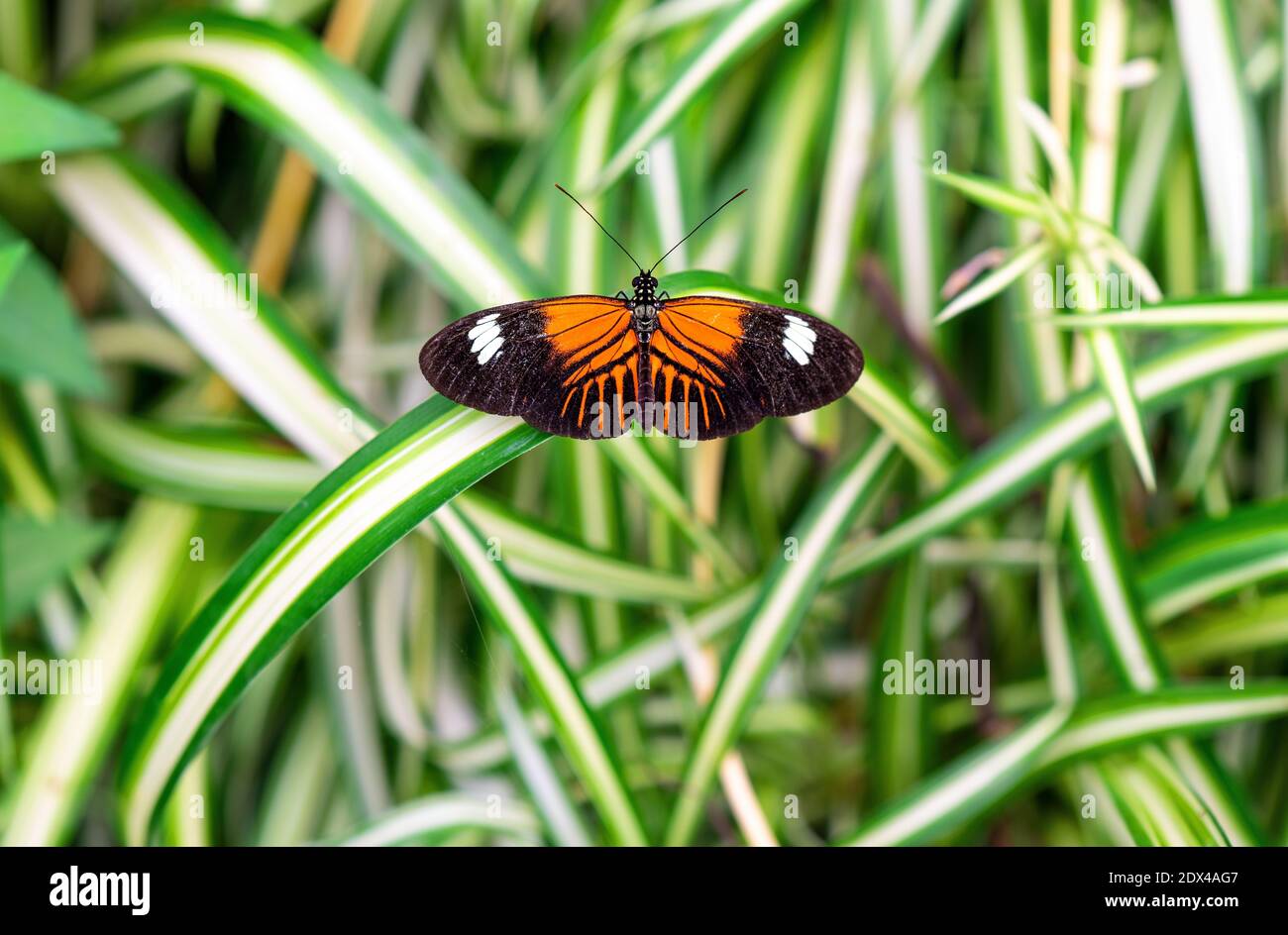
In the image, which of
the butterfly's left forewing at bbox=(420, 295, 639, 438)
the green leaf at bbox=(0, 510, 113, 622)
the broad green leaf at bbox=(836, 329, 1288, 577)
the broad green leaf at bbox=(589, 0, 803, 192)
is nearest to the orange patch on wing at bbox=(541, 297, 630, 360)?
the butterfly's left forewing at bbox=(420, 295, 639, 438)

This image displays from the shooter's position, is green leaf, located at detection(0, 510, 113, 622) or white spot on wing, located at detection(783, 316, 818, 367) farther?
green leaf, located at detection(0, 510, 113, 622)

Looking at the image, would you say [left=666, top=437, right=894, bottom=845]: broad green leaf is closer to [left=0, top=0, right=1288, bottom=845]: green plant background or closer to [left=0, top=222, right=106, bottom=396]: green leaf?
[left=0, top=0, right=1288, bottom=845]: green plant background

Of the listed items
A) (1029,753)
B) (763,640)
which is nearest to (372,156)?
(763,640)

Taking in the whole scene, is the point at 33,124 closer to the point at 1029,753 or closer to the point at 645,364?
the point at 645,364

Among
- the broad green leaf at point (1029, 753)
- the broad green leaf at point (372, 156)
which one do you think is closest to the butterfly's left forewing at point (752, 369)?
the broad green leaf at point (372, 156)

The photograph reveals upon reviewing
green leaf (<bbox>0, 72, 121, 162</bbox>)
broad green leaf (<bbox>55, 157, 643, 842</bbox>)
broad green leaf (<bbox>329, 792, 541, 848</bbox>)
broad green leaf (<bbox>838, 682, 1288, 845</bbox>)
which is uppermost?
green leaf (<bbox>0, 72, 121, 162</bbox>)

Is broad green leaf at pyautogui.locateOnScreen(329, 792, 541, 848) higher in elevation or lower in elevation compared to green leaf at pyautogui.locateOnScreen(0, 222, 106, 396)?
lower
